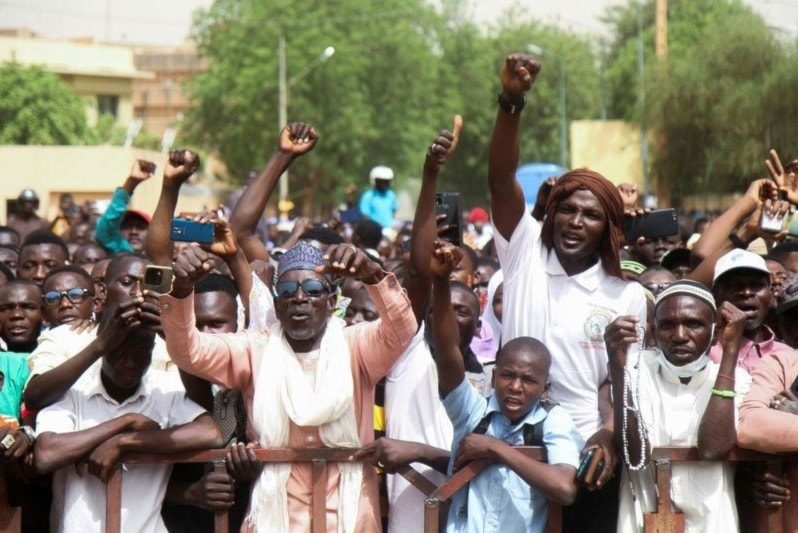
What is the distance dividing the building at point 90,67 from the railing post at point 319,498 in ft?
196

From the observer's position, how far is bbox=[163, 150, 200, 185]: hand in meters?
6.42

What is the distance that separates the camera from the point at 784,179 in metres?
7.75

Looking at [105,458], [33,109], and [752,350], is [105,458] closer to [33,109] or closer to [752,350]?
[752,350]

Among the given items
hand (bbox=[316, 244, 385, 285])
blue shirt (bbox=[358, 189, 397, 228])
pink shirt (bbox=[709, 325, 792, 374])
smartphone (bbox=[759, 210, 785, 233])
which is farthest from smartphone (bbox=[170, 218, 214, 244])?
blue shirt (bbox=[358, 189, 397, 228])

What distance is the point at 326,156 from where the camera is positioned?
50688 mm

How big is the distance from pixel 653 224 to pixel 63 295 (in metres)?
3.07

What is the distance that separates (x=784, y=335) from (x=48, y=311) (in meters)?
3.75

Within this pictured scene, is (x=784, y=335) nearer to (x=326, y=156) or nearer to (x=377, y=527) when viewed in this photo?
(x=377, y=527)

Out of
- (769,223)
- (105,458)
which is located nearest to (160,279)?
(105,458)

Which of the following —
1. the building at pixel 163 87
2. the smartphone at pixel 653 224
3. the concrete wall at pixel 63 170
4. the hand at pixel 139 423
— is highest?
the building at pixel 163 87

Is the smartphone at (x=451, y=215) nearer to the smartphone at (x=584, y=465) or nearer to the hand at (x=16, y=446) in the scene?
the smartphone at (x=584, y=465)

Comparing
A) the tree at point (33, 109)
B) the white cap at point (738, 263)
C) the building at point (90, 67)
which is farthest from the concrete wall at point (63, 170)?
the white cap at point (738, 263)

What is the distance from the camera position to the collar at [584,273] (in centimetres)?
573

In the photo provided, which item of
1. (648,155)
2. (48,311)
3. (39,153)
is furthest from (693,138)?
(48,311)
